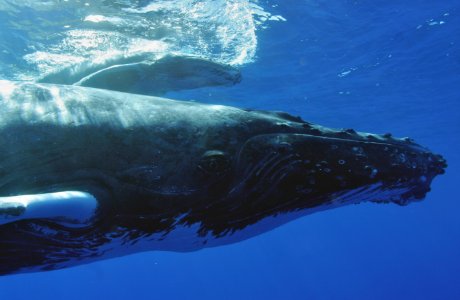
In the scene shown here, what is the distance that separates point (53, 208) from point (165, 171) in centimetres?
105

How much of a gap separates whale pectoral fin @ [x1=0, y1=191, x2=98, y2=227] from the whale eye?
106 cm

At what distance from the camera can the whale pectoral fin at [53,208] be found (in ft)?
8.04

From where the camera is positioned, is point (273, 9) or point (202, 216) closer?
point (202, 216)

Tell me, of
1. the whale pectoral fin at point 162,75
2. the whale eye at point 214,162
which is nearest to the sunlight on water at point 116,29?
the whale pectoral fin at point 162,75

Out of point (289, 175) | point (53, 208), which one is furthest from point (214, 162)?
point (53, 208)

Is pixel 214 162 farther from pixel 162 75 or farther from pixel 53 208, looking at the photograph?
pixel 162 75

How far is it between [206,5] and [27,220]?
1308 cm

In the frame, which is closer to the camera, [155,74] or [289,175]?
[289,175]

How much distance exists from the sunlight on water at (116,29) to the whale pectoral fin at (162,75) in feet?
8.48

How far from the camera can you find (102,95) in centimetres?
407

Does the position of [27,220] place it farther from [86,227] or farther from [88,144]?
[88,144]

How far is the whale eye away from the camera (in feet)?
11.6

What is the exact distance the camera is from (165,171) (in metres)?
3.45

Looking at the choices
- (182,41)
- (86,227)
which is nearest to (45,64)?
(182,41)
